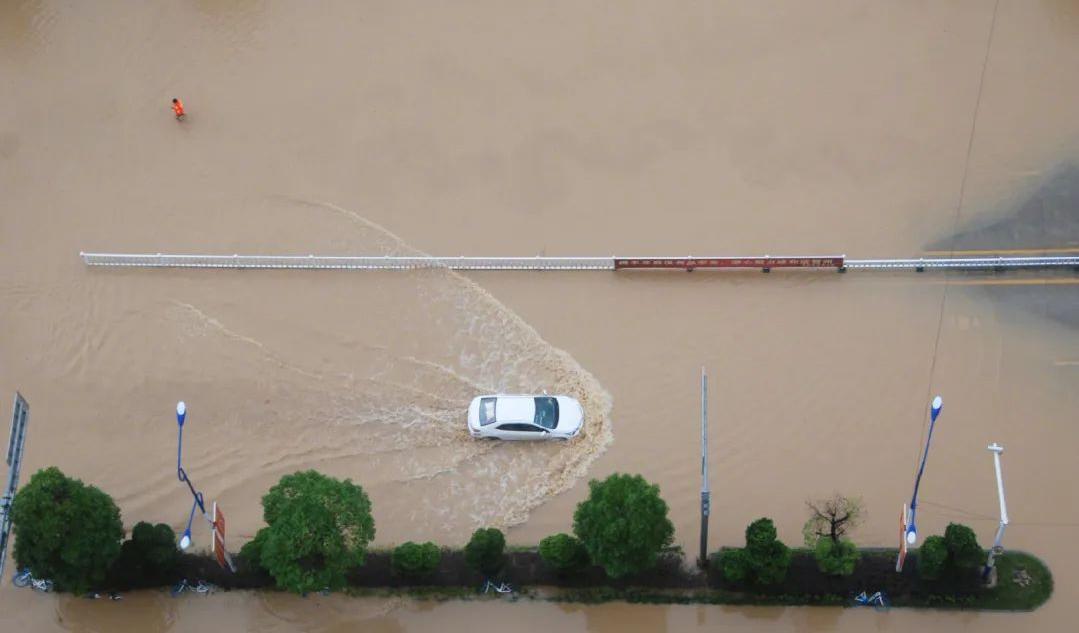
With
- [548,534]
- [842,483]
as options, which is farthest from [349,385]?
[842,483]

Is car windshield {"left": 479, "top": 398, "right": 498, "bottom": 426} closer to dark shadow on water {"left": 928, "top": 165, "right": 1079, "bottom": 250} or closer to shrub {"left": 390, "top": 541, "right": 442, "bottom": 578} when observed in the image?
shrub {"left": 390, "top": 541, "right": 442, "bottom": 578}

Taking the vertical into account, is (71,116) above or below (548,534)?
above

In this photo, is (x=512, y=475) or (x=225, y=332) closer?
(x=512, y=475)

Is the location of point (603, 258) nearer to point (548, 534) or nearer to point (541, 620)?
point (548, 534)

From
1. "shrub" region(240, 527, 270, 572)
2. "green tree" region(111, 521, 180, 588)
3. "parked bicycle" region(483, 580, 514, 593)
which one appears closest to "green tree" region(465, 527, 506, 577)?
"parked bicycle" region(483, 580, 514, 593)

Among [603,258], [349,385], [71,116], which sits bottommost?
[349,385]

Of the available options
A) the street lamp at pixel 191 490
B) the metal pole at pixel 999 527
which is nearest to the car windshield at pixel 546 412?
the street lamp at pixel 191 490
